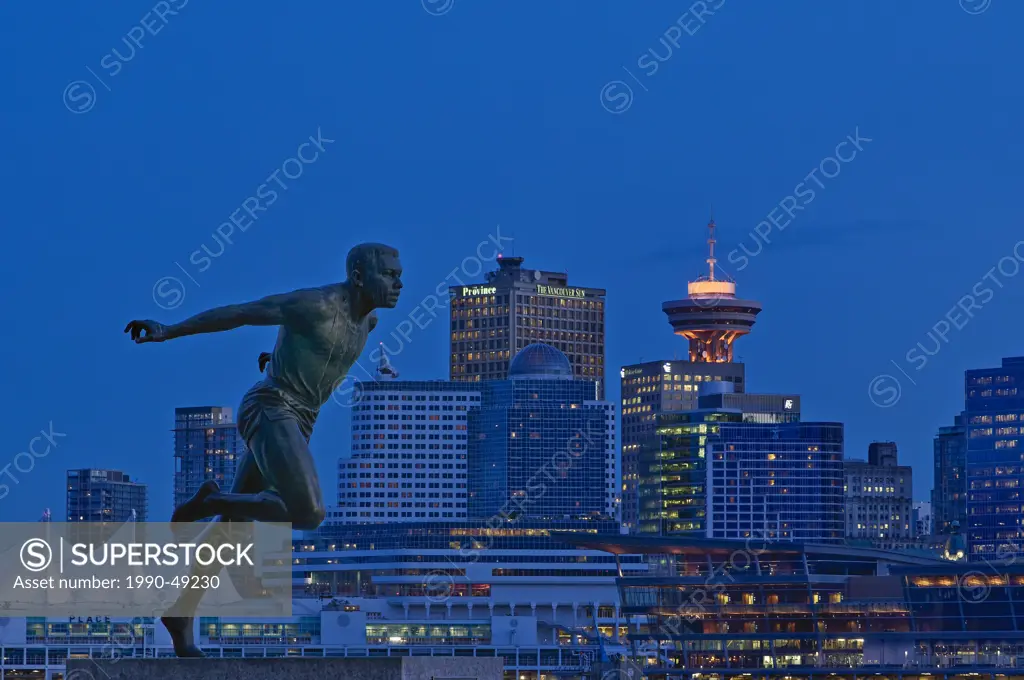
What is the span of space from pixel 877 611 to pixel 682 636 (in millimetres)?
14286

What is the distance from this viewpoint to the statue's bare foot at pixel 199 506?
70.5 ft

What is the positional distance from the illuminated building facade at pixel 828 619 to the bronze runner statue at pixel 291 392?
394 feet

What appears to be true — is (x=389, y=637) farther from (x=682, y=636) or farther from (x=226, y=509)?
(x=226, y=509)

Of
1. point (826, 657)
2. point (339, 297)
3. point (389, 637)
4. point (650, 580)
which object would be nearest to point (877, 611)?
point (826, 657)

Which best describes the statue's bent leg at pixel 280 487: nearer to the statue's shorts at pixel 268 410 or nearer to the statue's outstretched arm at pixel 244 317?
the statue's shorts at pixel 268 410

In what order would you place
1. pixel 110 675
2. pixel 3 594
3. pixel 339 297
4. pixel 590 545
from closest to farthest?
pixel 110 675 → pixel 339 297 → pixel 3 594 → pixel 590 545

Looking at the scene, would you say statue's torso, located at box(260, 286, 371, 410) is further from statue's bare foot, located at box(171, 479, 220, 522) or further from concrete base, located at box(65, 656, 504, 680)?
concrete base, located at box(65, 656, 504, 680)

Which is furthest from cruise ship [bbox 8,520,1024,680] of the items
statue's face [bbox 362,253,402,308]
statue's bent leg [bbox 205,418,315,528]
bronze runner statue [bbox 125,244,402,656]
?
statue's face [bbox 362,253,402,308]

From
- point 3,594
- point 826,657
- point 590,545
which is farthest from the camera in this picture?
point 590,545

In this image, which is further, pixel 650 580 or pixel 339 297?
pixel 650 580

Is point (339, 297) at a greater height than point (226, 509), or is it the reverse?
point (339, 297)

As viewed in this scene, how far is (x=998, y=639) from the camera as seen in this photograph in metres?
144

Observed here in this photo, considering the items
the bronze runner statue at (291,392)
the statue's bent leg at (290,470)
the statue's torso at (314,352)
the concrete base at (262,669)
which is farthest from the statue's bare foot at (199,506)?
the concrete base at (262,669)

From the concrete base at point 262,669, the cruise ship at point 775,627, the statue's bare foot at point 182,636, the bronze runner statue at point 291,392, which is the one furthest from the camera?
the cruise ship at point 775,627
